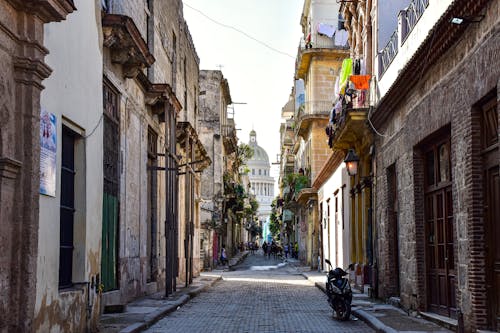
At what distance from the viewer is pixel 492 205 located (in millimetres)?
10133

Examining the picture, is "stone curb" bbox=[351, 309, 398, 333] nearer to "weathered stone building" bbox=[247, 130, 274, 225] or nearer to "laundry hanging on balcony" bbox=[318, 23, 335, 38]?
"laundry hanging on balcony" bbox=[318, 23, 335, 38]

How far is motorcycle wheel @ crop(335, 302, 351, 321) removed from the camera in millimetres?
14555

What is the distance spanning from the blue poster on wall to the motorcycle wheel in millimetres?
6759

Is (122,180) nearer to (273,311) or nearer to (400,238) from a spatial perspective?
(273,311)

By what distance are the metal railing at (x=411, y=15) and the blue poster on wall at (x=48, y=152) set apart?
24.9 ft

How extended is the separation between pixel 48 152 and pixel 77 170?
1.76m

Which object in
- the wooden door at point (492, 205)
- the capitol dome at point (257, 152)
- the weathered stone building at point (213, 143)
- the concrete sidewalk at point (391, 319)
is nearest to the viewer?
the wooden door at point (492, 205)

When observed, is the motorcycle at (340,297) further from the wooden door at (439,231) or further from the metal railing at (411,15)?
the metal railing at (411,15)

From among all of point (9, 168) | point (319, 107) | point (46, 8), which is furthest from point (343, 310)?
point (319, 107)

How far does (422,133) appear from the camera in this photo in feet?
44.9

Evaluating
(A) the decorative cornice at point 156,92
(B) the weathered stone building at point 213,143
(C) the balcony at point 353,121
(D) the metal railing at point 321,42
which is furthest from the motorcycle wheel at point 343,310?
(B) the weathered stone building at point 213,143

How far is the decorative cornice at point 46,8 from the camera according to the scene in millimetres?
8258

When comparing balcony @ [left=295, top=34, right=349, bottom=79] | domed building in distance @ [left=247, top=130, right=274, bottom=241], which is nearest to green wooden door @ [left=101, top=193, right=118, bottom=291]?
balcony @ [left=295, top=34, right=349, bottom=79]

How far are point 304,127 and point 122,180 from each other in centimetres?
2612
